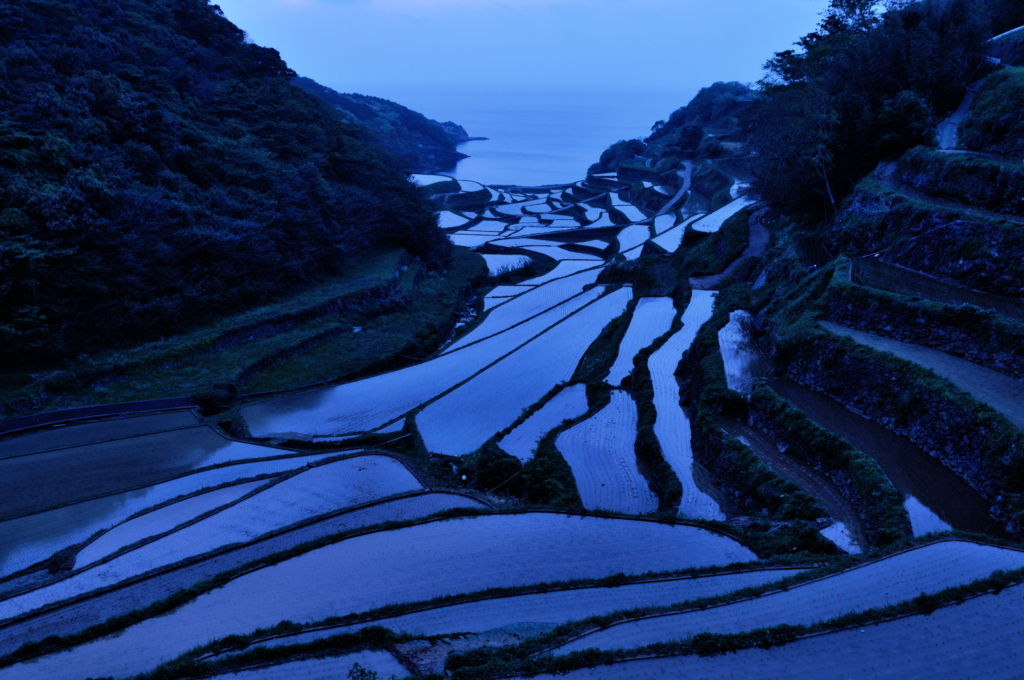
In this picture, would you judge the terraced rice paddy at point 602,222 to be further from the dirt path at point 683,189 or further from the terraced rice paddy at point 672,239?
the terraced rice paddy at point 672,239

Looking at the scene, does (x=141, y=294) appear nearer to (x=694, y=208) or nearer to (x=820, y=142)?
(x=820, y=142)

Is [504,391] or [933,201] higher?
[933,201]

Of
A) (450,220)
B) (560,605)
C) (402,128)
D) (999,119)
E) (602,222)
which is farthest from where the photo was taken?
(402,128)

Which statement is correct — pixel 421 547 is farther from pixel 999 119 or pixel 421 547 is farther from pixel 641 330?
pixel 999 119

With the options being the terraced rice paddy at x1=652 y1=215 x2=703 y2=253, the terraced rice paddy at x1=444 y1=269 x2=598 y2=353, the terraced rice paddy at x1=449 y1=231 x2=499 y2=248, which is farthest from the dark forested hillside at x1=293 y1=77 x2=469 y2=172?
the terraced rice paddy at x1=444 y1=269 x2=598 y2=353

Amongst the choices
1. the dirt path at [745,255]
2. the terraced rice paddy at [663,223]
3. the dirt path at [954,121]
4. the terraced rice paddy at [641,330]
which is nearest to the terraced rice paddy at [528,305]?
the terraced rice paddy at [641,330]

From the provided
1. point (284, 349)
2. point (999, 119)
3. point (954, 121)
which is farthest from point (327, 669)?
point (954, 121)
